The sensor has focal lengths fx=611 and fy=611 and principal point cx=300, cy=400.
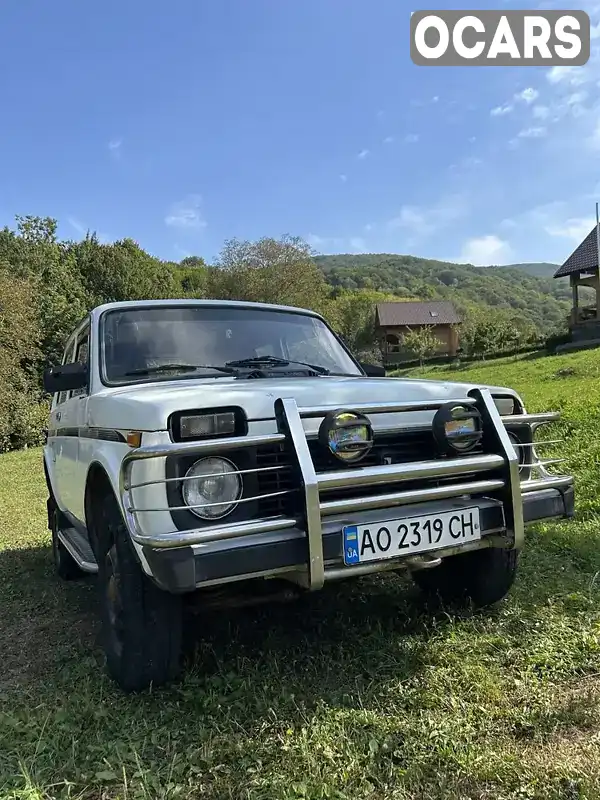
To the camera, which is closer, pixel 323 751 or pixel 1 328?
pixel 323 751

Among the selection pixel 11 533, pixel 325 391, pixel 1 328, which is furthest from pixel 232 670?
pixel 1 328

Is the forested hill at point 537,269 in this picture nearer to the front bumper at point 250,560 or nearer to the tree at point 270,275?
the tree at point 270,275

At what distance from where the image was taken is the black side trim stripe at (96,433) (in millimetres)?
2709

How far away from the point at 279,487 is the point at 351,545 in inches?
14.9

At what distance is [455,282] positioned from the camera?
5037 inches

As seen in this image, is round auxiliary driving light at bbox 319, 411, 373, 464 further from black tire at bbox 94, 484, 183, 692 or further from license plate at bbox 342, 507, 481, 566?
black tire at bbox 94, 484, 183, 692

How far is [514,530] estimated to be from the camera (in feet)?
8.82

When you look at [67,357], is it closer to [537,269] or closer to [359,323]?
[359,323]

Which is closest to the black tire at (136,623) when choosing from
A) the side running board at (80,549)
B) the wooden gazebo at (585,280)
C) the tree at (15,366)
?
the side running board at (80,549)

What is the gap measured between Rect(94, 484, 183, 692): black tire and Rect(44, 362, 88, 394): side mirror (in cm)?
106

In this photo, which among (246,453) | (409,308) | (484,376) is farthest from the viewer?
(409,308)

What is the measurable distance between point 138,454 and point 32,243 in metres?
36.3

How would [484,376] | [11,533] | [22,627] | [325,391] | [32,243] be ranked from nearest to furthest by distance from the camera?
[325,391] → [22,627] → [11,533] → [484,376] → [32,243]

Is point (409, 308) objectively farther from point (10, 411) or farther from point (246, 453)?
point (246, 453)
